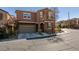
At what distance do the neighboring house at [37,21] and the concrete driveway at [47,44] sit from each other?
1.39 ft

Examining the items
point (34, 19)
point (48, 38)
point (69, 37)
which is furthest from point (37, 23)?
point (69, 37)

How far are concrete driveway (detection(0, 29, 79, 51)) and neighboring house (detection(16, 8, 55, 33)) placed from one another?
424 mm

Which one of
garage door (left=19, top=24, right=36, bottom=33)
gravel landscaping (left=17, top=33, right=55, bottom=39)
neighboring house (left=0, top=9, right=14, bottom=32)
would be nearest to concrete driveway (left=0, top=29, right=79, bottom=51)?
gravel landscaping (left=17, top=33, right=55, bottom=39)

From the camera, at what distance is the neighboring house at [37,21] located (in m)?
5.59

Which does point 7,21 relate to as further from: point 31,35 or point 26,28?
point 31,35

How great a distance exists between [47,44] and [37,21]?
1.06 metres

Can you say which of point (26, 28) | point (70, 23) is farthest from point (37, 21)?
point (70, 23)

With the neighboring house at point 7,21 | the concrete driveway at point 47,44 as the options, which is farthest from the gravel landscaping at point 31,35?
the neighboring house at point 7,21

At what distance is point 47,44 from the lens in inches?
208

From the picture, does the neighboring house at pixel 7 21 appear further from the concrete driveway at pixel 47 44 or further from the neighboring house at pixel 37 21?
the concrete driveway at pixel 47 44

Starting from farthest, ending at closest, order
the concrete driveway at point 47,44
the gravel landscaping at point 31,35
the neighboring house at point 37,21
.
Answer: the neighboring house at point 37,21, the gravel landscaping at point 31,35, the concrete driveway at point 47,44

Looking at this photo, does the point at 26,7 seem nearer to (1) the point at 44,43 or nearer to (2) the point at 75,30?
(1) the point at 44,43

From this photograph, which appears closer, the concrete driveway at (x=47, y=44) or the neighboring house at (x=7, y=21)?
the concrete driveway at (x=47, y=44)
